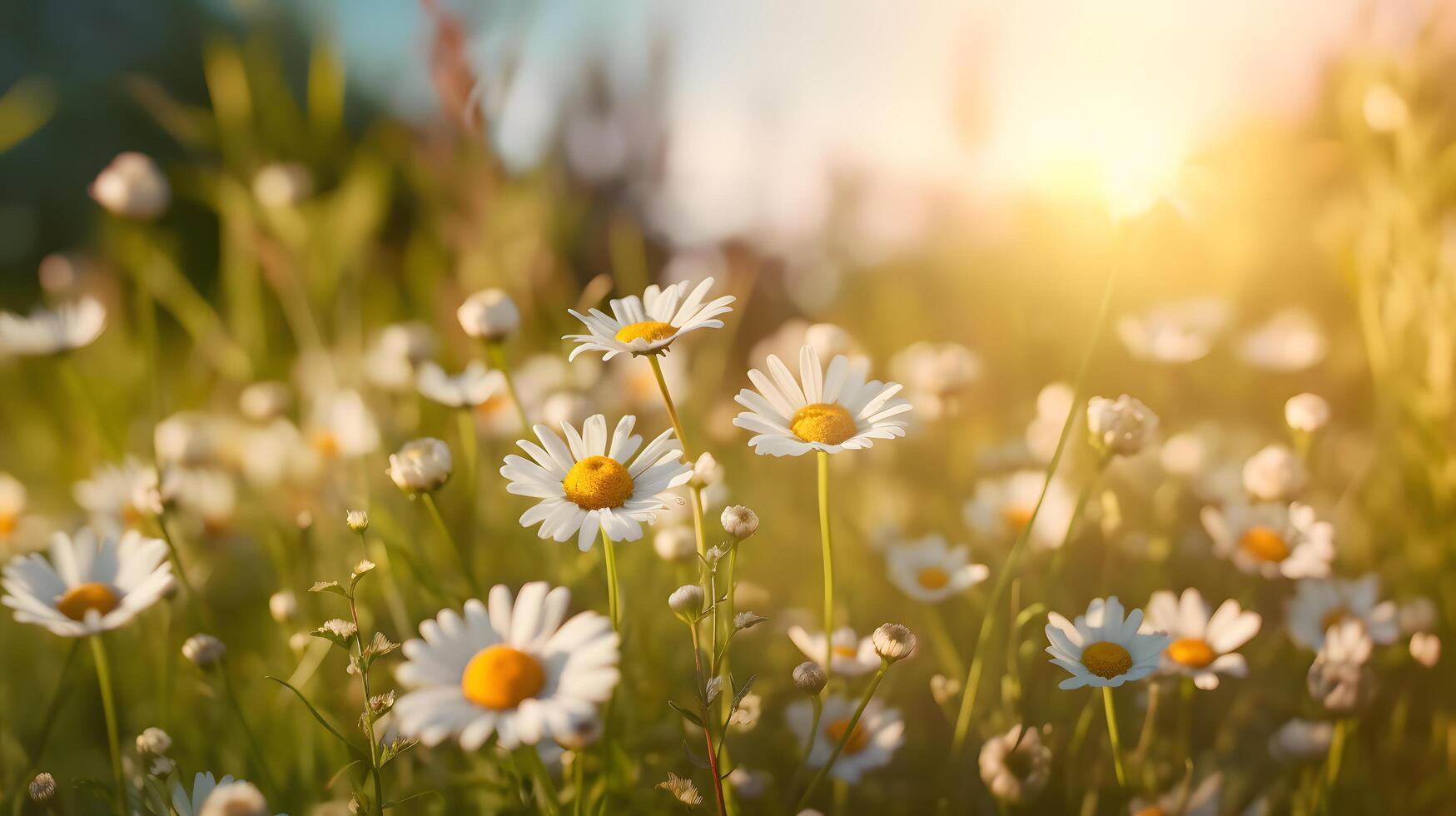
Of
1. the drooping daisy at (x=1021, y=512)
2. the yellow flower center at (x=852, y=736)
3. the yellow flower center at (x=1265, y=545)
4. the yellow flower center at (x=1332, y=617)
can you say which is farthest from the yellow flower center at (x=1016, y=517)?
the yellow flower center at (x=852, y=736)

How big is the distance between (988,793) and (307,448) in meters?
1.44

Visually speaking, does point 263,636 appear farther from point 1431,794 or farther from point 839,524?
point 1431,794

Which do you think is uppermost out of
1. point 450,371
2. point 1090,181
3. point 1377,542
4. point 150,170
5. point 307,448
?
point 150,170

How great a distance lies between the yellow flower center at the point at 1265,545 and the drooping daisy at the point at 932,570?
13.8 inches

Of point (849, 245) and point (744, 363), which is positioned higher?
point (849, 245)

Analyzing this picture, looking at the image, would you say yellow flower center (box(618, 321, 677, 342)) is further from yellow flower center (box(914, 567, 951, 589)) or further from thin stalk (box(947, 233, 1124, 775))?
yellow flower center (box(914, 567, 951, 589))

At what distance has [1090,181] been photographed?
153 cm

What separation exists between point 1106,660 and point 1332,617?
2.00 feet

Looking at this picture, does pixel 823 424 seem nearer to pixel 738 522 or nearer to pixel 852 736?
pixel 738 522

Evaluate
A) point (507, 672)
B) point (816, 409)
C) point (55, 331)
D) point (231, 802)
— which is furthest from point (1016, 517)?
point (55, 331)

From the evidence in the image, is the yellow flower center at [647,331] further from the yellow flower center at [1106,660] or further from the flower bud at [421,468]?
the yellow flower center at [1106,660]

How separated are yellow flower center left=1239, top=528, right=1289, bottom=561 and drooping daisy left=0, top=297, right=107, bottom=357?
1574 mm

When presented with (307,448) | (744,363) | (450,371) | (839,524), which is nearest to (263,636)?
(307,448)

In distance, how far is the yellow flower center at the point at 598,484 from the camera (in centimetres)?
78
